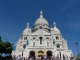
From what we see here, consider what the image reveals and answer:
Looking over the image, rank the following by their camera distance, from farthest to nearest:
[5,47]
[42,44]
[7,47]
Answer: [42,44] < [7,47] < [5,47]

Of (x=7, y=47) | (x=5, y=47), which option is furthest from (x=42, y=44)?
(x=5, y=47)

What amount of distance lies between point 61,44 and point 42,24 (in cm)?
1321

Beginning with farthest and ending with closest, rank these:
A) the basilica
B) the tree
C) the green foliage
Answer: the basilica < the tree < the green foliage

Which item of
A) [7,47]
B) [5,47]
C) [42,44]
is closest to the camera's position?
[5,47]

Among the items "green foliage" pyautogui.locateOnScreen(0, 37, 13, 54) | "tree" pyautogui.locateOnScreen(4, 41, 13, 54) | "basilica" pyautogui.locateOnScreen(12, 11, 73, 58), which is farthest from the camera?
"basilica" pyautogui.locateOnScreen(12, 11, 73, 58)

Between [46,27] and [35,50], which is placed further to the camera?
[46,27]

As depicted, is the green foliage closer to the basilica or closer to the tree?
the tree

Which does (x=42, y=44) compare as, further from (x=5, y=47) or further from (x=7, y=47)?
(x=5, y=47)

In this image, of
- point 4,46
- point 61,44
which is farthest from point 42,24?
point 4,46

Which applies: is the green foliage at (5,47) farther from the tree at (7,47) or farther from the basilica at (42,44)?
the basilica at (42,44)

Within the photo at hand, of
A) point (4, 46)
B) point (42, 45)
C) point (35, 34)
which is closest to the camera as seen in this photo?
point (4, 46)

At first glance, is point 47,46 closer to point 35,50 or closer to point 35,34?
point 35,50

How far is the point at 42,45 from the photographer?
171 ft

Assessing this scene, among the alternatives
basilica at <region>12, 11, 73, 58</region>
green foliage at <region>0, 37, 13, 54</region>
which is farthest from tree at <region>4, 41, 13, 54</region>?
basilica at <region>12, 11, 73, 58</region>
